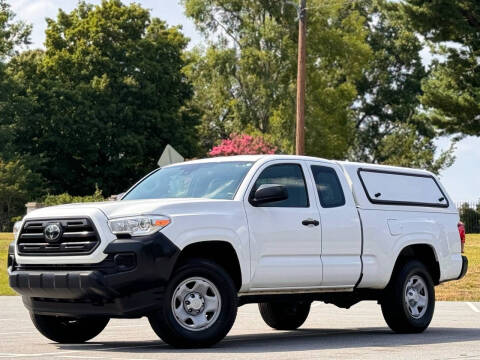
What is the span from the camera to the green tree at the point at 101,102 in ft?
229

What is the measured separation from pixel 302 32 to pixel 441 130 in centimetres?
1775

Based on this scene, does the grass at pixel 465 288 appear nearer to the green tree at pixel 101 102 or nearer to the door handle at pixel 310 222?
the door handle at pixel 310 222

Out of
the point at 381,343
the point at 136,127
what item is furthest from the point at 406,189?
the point at 136,127

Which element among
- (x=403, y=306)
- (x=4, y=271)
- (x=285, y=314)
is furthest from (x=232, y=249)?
(x=4, y=271)

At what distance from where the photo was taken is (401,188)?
588 inches

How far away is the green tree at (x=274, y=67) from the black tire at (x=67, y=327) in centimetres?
5306

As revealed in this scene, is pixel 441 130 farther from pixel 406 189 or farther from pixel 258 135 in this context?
pixel 406 189

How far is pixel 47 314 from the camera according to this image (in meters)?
12.1

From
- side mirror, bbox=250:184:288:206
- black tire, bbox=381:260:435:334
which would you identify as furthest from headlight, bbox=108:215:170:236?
black tire, bbox=381:260:435:334

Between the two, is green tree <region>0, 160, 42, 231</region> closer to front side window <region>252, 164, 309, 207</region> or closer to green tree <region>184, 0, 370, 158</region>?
green tree <region>184, 0, 370, 158</region>

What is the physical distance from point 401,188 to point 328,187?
1.57 metres

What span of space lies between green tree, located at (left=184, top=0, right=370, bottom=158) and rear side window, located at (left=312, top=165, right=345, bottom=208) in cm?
5182

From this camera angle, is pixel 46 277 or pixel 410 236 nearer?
pixel 46 277

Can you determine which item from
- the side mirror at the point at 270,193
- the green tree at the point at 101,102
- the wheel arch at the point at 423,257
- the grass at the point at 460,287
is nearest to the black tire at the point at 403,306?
the wheel arch at the point at 423,257
